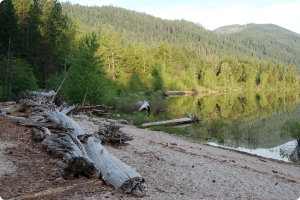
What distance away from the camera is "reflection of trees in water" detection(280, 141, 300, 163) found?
11.2 meters

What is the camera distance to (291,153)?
11820 millimetres

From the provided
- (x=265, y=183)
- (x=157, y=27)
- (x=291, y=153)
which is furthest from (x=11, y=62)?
(x=157, y=27)

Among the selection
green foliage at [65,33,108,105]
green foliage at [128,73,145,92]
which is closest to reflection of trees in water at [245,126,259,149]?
green foliage at [65,33,108,105]

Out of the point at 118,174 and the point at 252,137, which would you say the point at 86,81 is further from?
the point at 118,174

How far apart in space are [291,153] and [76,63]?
17434mm

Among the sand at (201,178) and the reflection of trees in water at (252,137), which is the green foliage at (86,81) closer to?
the sand at (201,178)

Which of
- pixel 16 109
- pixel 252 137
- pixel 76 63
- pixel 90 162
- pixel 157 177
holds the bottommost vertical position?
pixel 252 137

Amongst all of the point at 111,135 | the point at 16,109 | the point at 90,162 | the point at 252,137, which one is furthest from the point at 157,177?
the point at 252,137

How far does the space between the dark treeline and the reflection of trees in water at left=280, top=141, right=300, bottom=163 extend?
563 inches

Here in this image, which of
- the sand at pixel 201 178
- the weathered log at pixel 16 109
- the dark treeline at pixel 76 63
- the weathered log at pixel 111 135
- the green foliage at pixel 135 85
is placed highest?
the dark treeline at pixel 76 63

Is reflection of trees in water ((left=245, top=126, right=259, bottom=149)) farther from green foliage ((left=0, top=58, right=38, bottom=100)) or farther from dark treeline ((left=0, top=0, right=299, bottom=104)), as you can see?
green foliage ((left=0, top=58, right=38, bottom=100))

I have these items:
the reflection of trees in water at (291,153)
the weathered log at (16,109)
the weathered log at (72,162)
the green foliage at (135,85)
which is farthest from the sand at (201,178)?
the green foliage at (135,85)

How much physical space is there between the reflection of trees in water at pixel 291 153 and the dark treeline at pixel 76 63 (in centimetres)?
1429

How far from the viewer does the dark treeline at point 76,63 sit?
18375 millimetres
